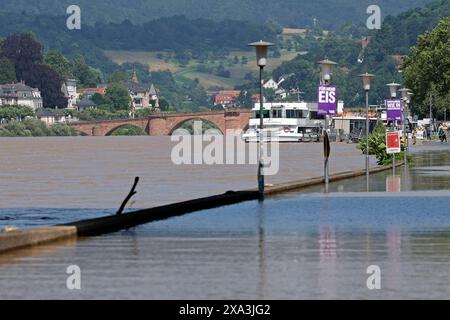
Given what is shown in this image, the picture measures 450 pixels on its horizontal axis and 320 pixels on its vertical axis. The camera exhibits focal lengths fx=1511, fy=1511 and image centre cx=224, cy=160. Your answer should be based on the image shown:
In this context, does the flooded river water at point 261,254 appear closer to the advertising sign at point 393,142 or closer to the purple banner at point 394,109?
the advertising sign at point 393,142

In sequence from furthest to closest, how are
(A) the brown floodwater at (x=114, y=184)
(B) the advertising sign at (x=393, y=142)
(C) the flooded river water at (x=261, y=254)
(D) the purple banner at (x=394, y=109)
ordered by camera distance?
(D) the purple banner at (x=394, y=109) < (B) the advertising sign at (x=393, y=142) < (A) the brown floodwater at (x=114, y=184) < (C) the flooded river water at (x=261, y=254)

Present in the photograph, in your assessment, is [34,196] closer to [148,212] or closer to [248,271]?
[148,212]

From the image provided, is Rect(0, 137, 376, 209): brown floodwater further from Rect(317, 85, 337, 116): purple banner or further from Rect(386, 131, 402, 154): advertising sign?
Rect(386, 131, 402, 154): advertising sign

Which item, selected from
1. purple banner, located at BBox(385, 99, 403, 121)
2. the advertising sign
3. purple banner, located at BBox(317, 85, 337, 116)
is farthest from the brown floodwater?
the advertising sign

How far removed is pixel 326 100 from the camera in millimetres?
50281

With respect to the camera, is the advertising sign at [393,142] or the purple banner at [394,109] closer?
the advertising sign at [393,142]

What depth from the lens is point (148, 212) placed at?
35.6 m

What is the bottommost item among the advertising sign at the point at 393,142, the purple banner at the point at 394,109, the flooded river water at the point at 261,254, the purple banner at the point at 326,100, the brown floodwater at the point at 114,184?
the brown floodwater at the point at 114,184

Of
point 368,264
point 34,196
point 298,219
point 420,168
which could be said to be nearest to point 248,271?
point 368,264

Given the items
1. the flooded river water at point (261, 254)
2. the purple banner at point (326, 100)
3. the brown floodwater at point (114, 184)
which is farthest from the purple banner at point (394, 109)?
the flooded river water at point (261, 254)

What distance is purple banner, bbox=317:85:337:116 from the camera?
1978 inches

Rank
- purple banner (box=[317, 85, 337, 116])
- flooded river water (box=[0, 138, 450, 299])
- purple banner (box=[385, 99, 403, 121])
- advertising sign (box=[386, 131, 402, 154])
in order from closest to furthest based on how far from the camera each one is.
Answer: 1. flooded river water (box=[0, 138, 450, 299])
2. purple banner (box=[317, 85, 337, 116])
3. advertising sign (box=[386, 131, 402, 154])
4. purple banner (box=[385, 99, 403, 121])

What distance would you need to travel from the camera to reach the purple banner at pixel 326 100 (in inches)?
1978
